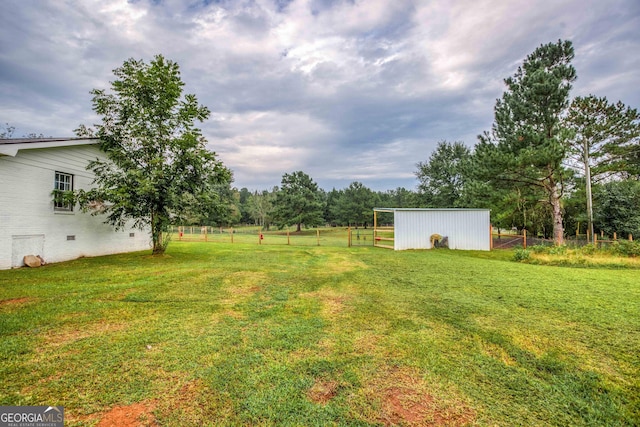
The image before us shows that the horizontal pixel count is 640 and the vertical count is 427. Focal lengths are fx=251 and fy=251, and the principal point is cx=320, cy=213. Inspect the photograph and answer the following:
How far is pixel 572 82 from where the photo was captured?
45.2ft

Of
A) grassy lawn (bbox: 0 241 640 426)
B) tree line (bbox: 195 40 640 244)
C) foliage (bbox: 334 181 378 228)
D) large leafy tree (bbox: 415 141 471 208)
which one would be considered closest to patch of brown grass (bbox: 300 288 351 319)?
grassy lawn (bbox: 0 241 640 426)

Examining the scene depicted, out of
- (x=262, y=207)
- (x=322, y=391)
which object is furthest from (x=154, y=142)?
(x=262, y=207)

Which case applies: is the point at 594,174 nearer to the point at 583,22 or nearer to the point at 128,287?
the point at 583,22

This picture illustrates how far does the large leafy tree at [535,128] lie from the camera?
13227 mm

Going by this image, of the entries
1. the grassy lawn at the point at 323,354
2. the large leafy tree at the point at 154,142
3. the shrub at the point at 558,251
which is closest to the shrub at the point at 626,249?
the shrub at the point at 558,251

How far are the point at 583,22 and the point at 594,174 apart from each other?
10891 mm

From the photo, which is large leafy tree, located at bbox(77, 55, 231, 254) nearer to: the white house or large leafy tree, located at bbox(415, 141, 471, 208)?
the white house

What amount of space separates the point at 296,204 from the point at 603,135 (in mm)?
33868

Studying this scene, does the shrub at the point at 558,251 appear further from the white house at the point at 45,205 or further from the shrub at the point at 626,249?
the white house at the point at 45,205

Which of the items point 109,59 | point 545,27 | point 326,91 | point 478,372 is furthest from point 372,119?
point 478,372

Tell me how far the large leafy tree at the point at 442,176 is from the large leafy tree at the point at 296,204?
55.1 ft

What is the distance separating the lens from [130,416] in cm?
191

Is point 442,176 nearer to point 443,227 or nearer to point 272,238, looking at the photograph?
point 443,227

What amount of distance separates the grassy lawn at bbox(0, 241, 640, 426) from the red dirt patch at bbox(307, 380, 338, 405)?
0.01 meters
